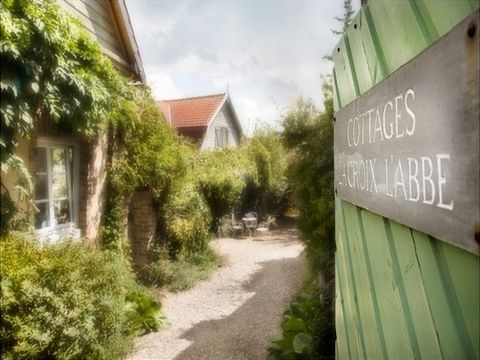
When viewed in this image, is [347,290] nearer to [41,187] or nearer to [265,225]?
[41,187]

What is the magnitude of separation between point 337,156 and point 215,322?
202 inches

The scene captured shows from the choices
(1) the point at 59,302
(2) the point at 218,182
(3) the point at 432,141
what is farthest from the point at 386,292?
(2) the point at 218,182

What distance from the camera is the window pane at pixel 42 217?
Result: 14.5 ft

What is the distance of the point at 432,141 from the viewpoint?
0.67 m

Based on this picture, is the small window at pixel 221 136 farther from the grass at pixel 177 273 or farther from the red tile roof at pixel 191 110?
the grass at pixel 177 273

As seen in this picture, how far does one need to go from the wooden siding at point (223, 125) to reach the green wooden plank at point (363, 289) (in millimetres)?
16308

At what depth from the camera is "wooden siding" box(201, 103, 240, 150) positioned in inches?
714

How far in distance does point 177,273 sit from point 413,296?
688 centimetres

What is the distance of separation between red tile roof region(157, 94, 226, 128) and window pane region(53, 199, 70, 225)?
42.1ft

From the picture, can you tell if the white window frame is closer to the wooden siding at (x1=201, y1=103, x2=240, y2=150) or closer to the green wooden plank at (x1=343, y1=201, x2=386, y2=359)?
the green wooden plank at (x1=343, y1=201, x2=386, y2=359)

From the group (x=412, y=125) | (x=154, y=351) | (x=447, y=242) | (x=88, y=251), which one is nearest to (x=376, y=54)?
(x=412, y=125)

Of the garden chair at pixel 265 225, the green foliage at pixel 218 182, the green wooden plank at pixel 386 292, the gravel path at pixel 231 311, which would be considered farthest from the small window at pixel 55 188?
the garden chair at pixel 265 225

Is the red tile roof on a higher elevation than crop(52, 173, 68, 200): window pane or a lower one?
higher

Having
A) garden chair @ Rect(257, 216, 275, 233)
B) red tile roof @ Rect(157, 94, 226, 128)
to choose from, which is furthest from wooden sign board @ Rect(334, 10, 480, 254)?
red tile roof @ Rect(157, 94, 226, 128)
